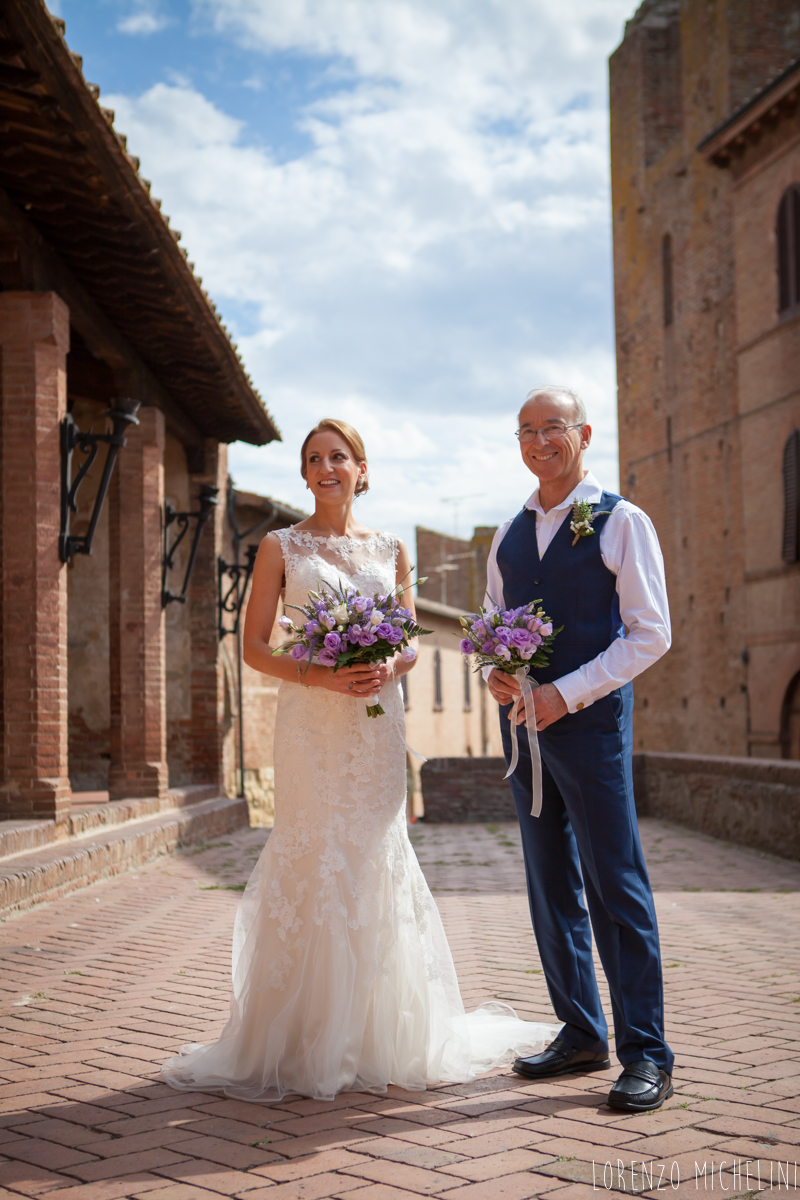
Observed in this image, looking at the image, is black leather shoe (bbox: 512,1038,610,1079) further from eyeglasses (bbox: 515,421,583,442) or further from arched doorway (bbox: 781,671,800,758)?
arched doorway (bbox: 781,671,800,758)

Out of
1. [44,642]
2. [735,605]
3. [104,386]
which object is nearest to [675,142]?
[735,605]

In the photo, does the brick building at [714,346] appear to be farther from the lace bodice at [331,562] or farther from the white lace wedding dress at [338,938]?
the white lace wedding dress at [338,938]

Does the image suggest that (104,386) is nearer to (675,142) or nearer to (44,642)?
(44,642)

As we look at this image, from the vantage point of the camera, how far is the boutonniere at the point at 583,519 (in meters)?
3.34

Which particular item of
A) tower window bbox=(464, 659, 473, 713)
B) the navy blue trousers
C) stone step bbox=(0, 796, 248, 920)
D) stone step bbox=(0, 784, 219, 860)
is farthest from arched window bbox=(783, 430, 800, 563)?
the navy blue trousers

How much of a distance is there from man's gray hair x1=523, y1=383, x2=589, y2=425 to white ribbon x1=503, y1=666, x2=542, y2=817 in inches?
32.1

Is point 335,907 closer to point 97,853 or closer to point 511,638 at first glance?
point 511,638

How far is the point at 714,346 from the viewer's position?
22719 mm

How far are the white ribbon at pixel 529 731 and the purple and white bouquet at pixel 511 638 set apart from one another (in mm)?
42

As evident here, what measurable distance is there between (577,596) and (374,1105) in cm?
160

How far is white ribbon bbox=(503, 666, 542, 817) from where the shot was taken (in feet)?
10.7

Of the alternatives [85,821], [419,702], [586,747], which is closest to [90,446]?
[85,821]

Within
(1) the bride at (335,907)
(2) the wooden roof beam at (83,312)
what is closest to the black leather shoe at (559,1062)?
(1) the bride at (335,907)

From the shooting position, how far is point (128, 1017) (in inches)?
167
